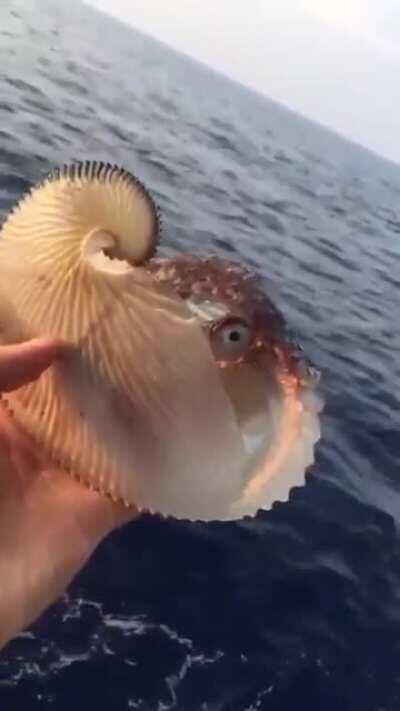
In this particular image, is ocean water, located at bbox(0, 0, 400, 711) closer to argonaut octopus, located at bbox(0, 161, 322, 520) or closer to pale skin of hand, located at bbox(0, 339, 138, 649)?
pale skin of hand, located at bbox(0, 339, 138, 649)

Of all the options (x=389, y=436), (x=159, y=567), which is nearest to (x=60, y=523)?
(x=159, y=567)

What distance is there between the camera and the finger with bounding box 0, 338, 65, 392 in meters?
3.71

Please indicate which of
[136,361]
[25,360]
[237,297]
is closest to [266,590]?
[237,297]

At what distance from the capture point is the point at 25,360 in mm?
3781

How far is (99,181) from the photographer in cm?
401

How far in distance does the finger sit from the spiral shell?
0.08 metres

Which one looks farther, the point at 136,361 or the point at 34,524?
the point at 34,524

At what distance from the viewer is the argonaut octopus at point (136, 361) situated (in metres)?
3.99

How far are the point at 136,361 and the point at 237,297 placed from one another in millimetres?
530

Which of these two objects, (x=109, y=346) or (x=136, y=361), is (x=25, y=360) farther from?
(x=136, y=361)

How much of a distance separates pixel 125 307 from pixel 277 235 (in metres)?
27.2

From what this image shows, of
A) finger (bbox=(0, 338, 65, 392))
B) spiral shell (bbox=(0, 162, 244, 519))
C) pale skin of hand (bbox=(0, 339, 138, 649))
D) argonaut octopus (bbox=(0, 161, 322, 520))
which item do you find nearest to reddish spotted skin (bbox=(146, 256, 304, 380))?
argonaut octopus (bbox=(0, 161, 322, 520))

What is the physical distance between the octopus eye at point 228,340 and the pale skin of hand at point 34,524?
790mm

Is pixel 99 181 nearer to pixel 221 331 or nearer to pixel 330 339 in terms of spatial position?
pixel 221 331
